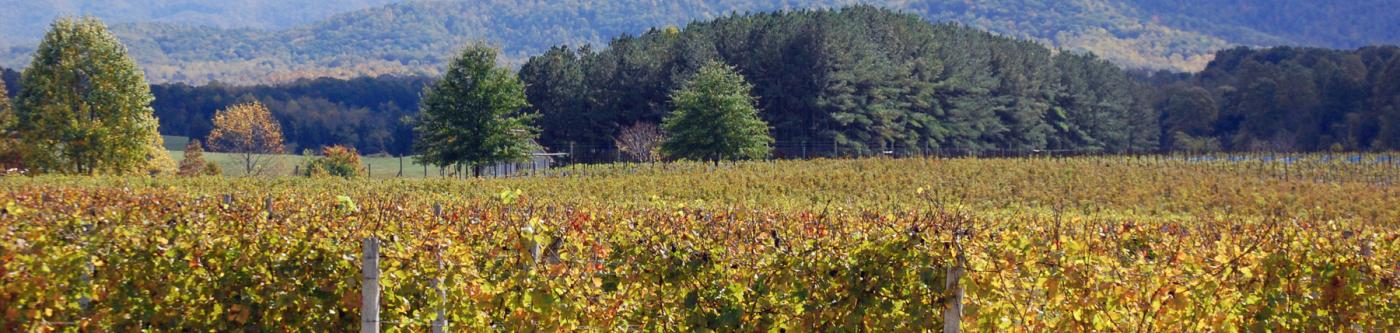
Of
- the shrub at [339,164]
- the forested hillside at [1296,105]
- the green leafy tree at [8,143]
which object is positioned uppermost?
the forested hillside at [1296,105]

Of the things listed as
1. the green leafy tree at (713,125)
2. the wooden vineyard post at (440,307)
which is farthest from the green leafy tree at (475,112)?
the wooden vineyard post at (440,307)

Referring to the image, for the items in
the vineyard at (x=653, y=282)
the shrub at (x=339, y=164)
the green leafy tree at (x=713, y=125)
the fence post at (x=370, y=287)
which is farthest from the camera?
the shrub at (x=339, y=164)

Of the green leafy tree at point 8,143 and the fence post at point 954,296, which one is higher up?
the green leafy tree at point 8,143

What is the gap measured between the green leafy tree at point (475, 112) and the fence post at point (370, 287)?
4422 centimetres

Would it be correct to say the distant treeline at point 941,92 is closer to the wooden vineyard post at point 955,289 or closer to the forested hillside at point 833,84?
the forested hillside at point 833,84

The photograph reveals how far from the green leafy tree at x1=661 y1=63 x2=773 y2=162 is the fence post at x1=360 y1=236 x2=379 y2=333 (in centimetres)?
4994

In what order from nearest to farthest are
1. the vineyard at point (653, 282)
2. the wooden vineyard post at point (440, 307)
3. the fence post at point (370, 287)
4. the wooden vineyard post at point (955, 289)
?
the wooden vineyard post at point (955, 289), the fence post at point (370, 287), the vineyard at point (653, 282), the wooden vineyard post at point (440, 307)

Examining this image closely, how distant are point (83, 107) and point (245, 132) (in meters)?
73.5

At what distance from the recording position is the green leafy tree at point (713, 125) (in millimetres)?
56594

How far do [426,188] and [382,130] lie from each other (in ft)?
367

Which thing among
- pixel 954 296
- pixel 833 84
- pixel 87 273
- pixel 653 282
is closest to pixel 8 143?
pixel 833 84

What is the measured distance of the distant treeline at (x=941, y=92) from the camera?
230 ft

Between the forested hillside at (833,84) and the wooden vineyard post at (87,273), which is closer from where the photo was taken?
the wooden vineyard post at (87,273)

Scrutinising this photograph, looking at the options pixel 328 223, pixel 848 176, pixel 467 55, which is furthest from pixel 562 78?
pixel 328 223
